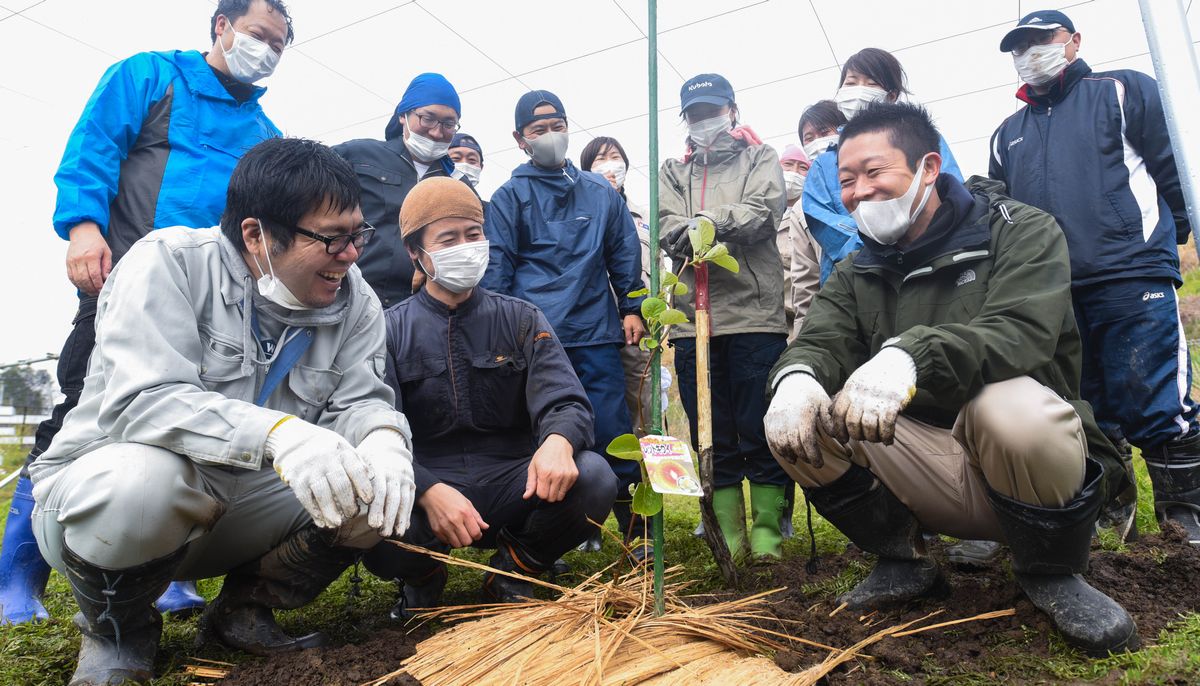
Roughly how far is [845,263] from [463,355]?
114 centimetres

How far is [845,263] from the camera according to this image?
6.61ft

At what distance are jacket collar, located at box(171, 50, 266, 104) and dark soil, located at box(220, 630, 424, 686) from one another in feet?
5.95

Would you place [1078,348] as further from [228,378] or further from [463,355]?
[228,378]

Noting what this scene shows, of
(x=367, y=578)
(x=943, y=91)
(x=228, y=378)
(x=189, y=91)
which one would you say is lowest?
(x=367, y=578)

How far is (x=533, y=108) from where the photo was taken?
2971 millimetres

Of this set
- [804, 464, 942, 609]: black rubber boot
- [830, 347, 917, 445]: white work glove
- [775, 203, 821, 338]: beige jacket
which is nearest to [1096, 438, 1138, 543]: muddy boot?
[804, 464, 942, 609]: black rubber boot

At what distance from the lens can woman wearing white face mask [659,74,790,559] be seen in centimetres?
249

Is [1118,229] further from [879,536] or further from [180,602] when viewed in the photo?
[180,602]

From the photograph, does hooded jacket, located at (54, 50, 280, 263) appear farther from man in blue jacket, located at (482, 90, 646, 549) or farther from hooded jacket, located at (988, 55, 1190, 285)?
hooded jacket, located at (988, 55, 1190, 285)

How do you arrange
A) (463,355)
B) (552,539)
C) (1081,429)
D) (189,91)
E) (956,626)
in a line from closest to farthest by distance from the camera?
(1081,429) → (956,626) → (552,539) → (463,355) → (189,91)

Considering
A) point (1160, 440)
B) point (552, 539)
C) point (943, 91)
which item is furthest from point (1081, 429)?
point (943, 91)

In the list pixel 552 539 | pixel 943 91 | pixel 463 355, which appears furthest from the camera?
pixel 943 91

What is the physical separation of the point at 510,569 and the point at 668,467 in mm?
759

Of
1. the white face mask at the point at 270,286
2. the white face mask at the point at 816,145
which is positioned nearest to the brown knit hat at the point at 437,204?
the white face mask at the point at 270,286
